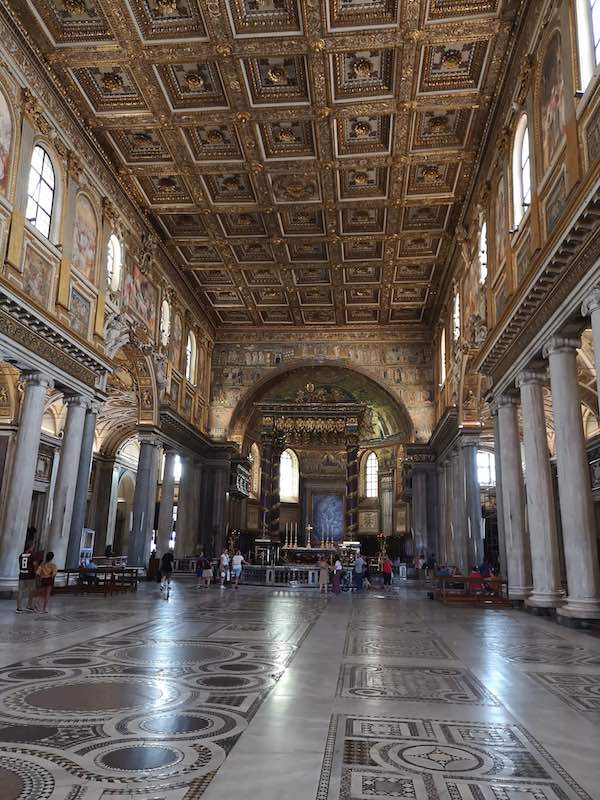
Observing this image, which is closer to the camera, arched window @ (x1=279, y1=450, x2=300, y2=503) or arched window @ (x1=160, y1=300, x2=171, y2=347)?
arched window @ (x1=160, y1=300, x2=171, y2=347)

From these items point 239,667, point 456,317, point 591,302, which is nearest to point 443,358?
point 456,317

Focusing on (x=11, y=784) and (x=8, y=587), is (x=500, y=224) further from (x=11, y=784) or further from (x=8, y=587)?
(x=11, y=784)

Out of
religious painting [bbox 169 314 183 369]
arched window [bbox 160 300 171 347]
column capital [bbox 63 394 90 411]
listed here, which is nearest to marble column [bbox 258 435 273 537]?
religious painting [bbox 169 314 183 369]

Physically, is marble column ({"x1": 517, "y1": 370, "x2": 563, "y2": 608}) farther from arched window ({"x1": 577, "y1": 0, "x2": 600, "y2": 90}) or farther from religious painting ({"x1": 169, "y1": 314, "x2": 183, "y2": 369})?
religious painting ({"x1": 169, "y1": 314, "x2": 183, "y2": 369})

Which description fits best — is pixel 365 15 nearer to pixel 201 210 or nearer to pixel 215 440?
pixel 201 210

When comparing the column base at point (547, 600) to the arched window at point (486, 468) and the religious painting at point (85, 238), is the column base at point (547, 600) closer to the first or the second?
the religious painting at point (85, 238)

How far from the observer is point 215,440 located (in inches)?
1173

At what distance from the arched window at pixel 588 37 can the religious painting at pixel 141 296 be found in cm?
1423

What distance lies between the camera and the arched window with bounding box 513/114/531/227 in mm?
13719

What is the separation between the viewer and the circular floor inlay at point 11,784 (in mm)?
2953

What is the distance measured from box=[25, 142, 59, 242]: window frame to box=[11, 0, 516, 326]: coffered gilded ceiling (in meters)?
1.83

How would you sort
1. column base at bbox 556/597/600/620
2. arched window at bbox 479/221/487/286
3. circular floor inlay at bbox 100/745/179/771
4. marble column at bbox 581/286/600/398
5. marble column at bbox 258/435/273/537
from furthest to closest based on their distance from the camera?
1. marble column at bbox 258/435/273/537
2. arched window at bbox 479/221/487/286
3. column base at bbox 556/597/600/620
4. marble column at bbox 581/286/600/398
5. circular floor inlay at bbox 100/745/179/771

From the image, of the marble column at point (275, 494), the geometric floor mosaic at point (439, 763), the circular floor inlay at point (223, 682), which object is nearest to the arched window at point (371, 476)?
the marble column at point (275, 494)

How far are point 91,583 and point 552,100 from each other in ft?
52.1
